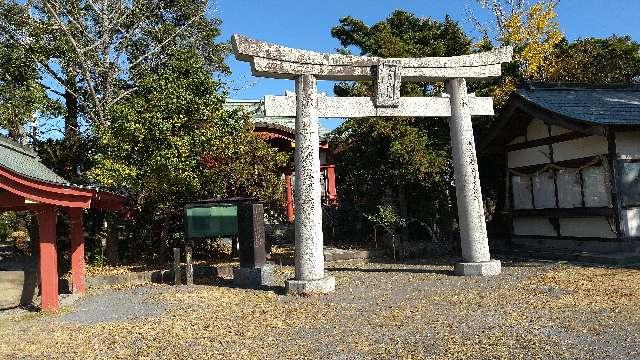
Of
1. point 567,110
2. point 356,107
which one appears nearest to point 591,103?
point 567,110

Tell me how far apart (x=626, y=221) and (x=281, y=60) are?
383 inches

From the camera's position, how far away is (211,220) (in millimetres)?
12367

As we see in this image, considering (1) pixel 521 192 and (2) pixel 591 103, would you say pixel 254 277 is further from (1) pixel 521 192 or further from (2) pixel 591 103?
(2) pixel 591 103

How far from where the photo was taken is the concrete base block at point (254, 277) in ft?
37.9

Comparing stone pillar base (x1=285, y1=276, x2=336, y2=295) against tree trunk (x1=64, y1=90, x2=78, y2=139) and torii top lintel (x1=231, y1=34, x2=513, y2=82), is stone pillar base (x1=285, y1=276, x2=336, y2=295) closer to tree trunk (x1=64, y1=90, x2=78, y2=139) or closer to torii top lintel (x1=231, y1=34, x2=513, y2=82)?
torii top lintel (x1=231, y1=34, x2=513, y2=82)

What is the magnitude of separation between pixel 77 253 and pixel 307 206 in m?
5.77

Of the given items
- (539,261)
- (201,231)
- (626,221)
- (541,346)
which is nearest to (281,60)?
(201,231)

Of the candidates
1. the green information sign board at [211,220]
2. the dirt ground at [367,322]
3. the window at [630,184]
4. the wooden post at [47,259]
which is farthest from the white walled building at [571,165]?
the wooden post at [47,259]

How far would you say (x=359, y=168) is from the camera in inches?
664

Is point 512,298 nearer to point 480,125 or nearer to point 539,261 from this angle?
point 539,261

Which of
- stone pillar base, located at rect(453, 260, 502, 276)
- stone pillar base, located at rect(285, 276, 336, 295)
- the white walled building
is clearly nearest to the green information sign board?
stone pillar base, located at rect(285, 276, 336, 295)

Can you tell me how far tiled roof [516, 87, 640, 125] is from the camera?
1267 cm

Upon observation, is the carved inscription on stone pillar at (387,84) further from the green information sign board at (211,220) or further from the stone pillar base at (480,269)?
the green information sign board at (211,220)

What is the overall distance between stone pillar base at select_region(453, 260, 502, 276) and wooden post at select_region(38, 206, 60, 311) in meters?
8.64
